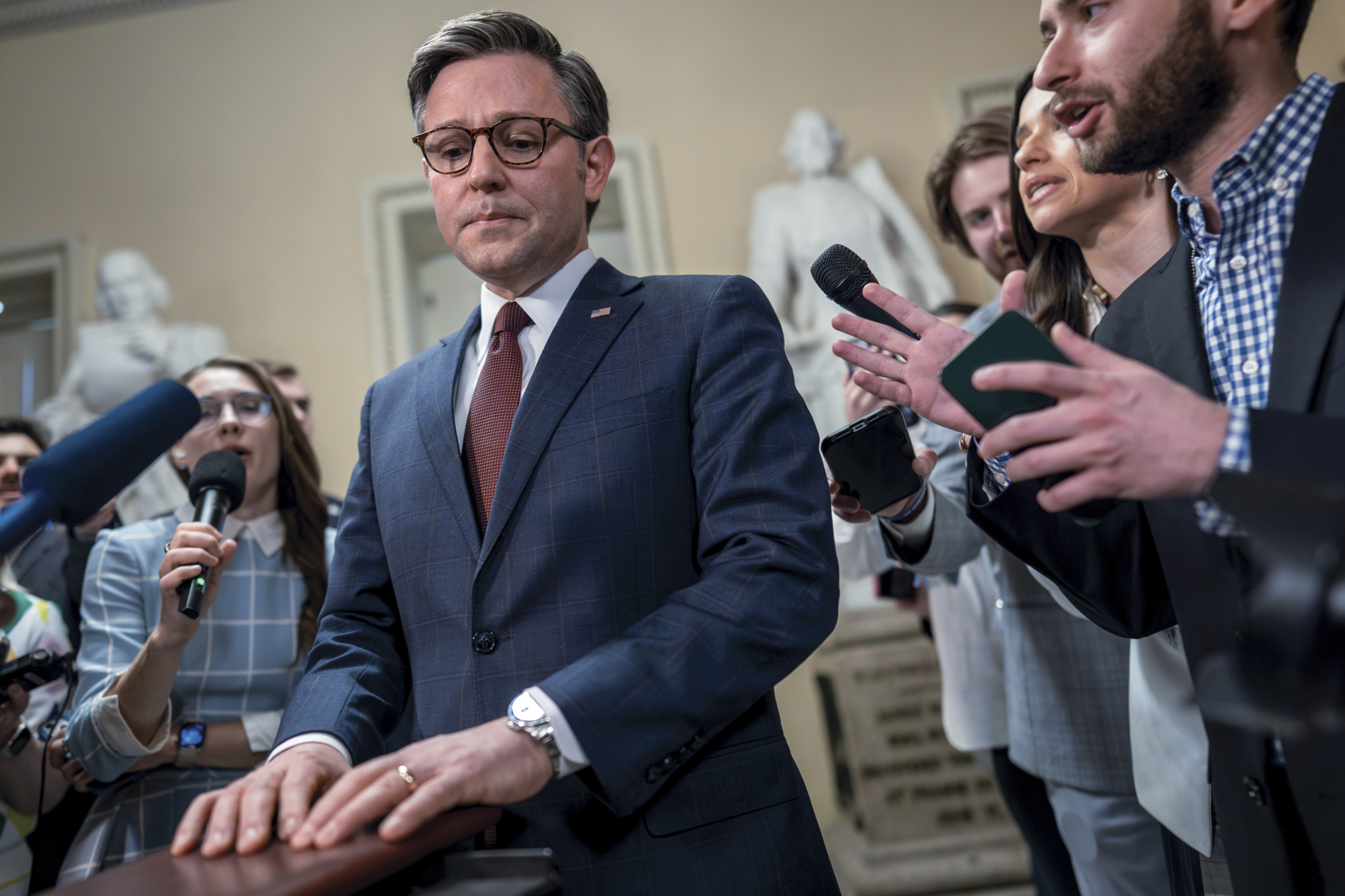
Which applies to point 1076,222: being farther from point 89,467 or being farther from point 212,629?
point 212,629

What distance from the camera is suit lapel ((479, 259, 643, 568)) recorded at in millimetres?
1261

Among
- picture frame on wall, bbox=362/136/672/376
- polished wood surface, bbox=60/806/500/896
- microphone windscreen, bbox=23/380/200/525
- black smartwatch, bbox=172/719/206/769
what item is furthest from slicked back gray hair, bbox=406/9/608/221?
picture frame on wall, bbox=362/136/672/376

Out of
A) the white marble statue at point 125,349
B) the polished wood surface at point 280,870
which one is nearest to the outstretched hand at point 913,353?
the polished wood surface at point 280,870

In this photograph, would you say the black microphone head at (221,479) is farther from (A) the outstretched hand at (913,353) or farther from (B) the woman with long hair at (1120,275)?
(B) the woman with long hair at (1120,275)

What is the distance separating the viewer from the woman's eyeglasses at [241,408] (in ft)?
7.93

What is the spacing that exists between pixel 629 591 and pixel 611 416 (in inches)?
9.1

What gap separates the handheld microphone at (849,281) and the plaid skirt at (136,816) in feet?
4.97

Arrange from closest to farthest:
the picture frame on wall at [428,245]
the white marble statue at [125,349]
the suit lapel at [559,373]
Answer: the suit lapel at [559,373]
the white marble statue at [125,349]
the picture frame on wall at [428,245]

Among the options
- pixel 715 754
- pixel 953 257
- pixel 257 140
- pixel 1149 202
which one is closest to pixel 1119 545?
pixel 715 754

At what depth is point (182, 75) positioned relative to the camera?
6.34 meters

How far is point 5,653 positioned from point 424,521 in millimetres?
1202

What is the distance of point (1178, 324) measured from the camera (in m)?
1.26

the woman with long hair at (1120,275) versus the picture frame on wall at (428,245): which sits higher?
the picture frame on wall at (428,245)

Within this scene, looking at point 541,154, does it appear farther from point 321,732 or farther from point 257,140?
point 257,140
